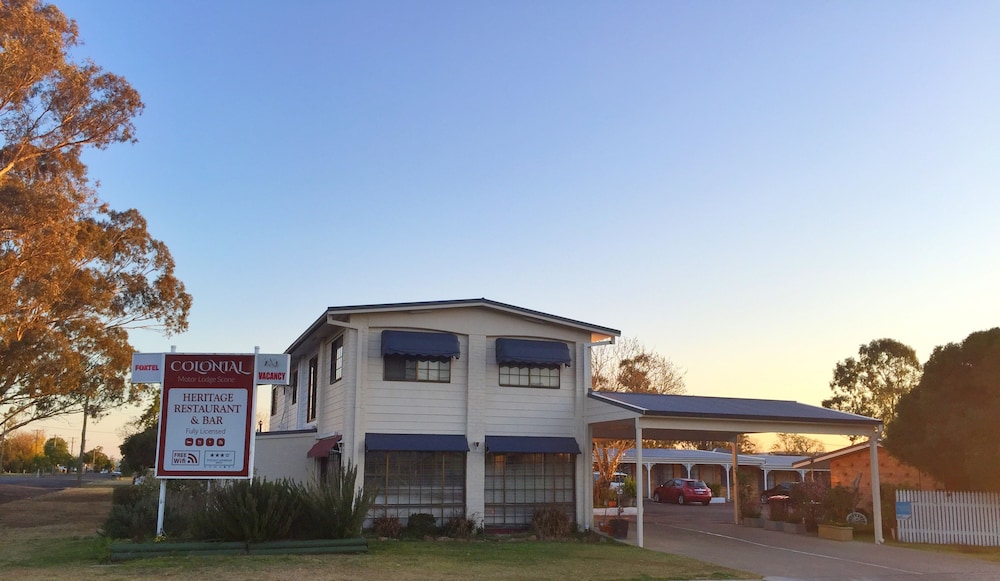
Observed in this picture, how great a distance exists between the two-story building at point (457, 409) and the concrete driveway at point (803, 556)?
314cm

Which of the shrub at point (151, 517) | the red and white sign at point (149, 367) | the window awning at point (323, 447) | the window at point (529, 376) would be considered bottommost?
the shrub at point (151, 517)

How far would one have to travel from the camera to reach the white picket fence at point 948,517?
20312 mm

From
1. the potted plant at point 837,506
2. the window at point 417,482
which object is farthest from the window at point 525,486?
the potted plant at point 837,506

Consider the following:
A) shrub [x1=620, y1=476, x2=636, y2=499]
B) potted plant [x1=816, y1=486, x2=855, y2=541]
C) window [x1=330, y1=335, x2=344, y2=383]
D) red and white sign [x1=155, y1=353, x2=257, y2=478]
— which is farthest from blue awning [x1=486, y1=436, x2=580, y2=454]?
shrub [x1=620, y1=476, x2=636, y2=499]

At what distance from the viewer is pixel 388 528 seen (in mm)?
19594

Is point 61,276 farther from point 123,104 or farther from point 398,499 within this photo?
point 398,499

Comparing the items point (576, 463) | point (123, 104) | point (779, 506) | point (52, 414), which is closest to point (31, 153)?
point (123, 104)

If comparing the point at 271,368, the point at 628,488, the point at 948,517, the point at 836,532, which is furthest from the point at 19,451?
the point at 948,517

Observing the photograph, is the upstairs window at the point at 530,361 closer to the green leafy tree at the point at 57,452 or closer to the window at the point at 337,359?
the window at the point at 337,359

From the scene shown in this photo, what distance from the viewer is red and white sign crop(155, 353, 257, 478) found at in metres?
16.3

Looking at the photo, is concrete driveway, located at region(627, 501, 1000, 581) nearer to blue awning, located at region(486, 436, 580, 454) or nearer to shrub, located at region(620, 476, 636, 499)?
blue awning, located at region(486, 436, 580, 454)

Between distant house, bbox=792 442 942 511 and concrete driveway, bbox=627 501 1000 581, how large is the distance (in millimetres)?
5901

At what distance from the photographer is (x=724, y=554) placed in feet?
60.8

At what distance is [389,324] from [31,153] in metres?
16.3
